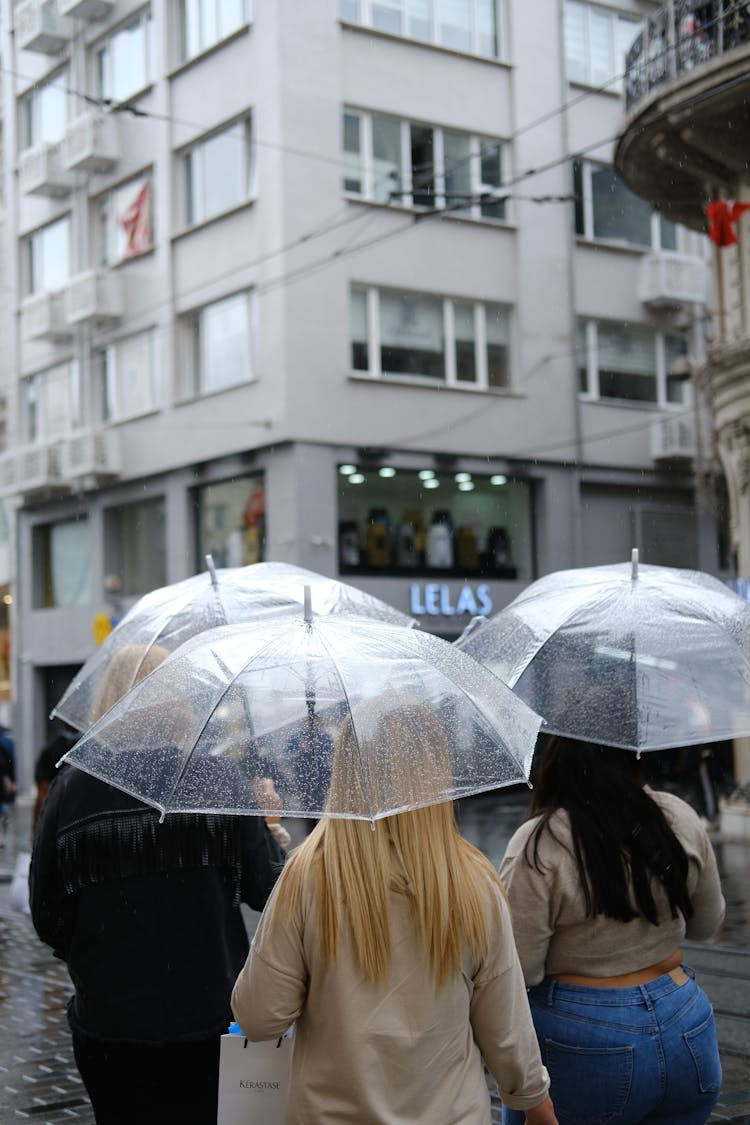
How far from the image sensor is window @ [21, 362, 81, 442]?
1203 inches

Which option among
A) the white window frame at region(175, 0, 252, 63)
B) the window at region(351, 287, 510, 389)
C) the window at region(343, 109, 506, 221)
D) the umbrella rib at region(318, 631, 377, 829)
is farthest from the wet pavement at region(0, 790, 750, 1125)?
the white window frame at region(175, 0, 252, 63)

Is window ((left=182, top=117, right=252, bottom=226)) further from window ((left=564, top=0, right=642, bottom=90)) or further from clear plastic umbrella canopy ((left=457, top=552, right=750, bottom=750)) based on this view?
clear plastic umbrella canopy ((left=457, top=552, right=750, bottom=750))

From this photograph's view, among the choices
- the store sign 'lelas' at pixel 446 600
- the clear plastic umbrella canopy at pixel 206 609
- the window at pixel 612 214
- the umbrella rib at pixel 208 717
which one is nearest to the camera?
the umbrella rib at pixel 208 717

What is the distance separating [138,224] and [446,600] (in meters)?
9.44

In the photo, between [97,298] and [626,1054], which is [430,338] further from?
[626,1054]

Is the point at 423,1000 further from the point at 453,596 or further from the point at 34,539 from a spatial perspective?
the point at 34,539

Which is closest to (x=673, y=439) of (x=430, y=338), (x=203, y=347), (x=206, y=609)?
(x=430, y=338)

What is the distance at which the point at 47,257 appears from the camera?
3177 centimetres

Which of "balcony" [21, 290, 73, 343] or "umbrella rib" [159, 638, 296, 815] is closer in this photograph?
"umbrella rib" [159, 638, 296, 815]

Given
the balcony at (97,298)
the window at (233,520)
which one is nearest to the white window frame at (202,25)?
the balcony at (97,298)

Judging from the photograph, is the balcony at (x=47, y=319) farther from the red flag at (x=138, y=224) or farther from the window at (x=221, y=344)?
the window at (x=221, y=344)

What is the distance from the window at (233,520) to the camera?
25938mm

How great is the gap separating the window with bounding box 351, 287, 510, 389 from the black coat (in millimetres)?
22032

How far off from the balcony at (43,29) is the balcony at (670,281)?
12.7m
